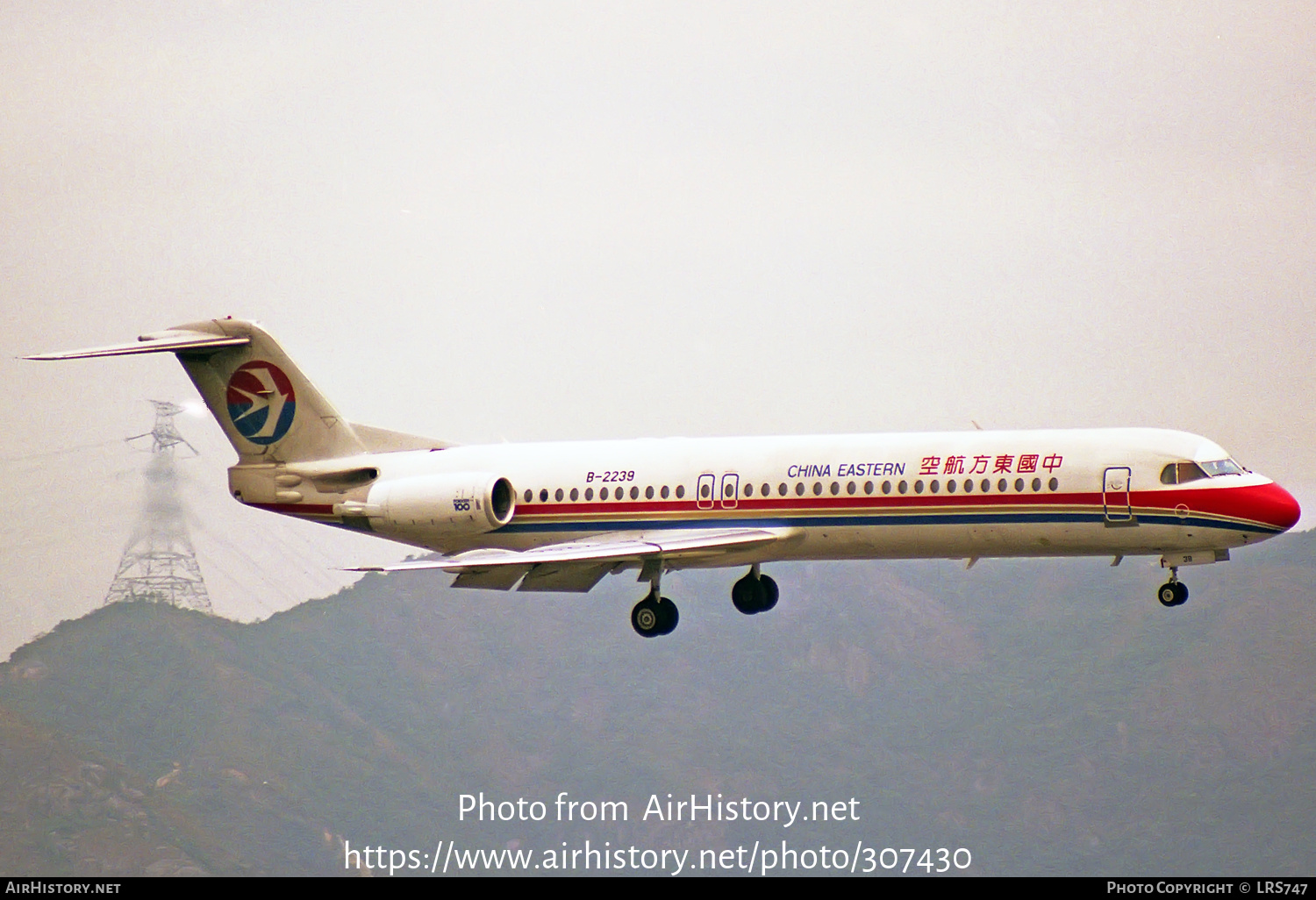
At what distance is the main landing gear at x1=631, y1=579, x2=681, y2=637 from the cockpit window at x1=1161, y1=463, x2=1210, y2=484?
502 inches

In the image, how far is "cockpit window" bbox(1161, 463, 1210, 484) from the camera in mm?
41094

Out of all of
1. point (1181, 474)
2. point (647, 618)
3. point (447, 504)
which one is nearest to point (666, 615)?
point (647, 618)

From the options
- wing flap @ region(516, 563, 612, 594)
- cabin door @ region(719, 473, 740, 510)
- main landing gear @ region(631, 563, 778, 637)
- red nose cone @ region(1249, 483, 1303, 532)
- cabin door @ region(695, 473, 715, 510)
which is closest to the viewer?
red nose cone @ region(1249, 483, 1303, 532)

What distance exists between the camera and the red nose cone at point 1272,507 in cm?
4069

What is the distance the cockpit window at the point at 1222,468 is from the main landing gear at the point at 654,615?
1369cm

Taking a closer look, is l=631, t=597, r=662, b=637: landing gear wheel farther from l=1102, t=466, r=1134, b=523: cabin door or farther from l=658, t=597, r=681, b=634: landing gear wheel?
l=1102, t=466, r=1134, b=523: cabin door

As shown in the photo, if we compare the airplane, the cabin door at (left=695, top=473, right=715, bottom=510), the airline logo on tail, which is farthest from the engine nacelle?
the cabin door at (left=695, top=473, right=715, bottom=510)

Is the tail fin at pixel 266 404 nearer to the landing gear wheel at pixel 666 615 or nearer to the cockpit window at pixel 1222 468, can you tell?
the landing gear wheel at pixel 666 615

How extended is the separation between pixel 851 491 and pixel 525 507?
29.9 feet

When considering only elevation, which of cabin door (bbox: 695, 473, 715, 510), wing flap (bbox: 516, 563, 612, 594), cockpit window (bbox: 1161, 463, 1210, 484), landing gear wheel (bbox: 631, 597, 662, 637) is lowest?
landing gear wheel (bbox: 631, 597, 662, 637)

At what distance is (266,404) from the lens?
167 ft

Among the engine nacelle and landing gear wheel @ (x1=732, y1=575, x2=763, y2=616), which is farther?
landing gear wheel @ (x1=732, y1=575, x2=763, y2=616)

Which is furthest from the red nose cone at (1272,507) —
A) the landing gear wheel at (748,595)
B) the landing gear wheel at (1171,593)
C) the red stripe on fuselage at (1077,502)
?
the landing gear wheel at (748,595)

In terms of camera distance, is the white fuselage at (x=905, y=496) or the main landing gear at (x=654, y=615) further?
the main landing gear at (x=654, y=615)
